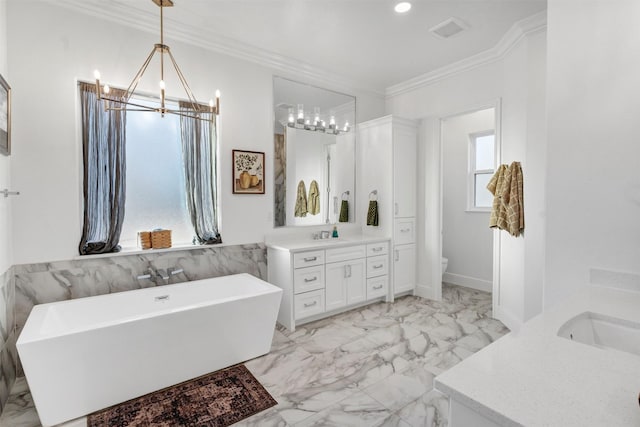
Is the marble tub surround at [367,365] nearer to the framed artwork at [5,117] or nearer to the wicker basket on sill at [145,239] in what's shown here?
the wicker basket on sill at [145,239]

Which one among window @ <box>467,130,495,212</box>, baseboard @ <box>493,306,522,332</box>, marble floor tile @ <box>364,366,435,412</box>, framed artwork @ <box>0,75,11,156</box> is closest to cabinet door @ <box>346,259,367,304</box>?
marble floor tile @ <box>364,366,435,412</box>

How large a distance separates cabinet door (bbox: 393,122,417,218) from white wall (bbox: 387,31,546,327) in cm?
13

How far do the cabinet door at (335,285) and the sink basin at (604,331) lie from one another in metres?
2.42

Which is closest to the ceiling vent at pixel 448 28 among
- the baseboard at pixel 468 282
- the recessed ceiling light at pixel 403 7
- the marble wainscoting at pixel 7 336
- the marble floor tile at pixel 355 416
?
the recessed ceiling light at pixel 403 7

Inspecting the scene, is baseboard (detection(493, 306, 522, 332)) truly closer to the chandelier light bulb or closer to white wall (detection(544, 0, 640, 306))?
white wall (detection(544, 0, 640, 306))

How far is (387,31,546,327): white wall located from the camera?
280 cm

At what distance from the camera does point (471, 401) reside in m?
0.71

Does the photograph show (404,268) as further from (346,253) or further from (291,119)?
(291,119)

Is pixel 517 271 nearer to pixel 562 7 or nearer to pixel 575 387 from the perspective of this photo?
pixel 562 7

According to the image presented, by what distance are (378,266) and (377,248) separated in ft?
0.72

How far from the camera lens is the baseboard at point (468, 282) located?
4535 millimetres

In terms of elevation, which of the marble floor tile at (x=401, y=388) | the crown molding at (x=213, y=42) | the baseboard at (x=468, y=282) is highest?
the crown molding at (x=213, y=42)

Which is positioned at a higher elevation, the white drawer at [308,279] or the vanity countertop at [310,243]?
the vanity countertop at [310,243]

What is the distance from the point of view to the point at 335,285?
3521 millimetres
